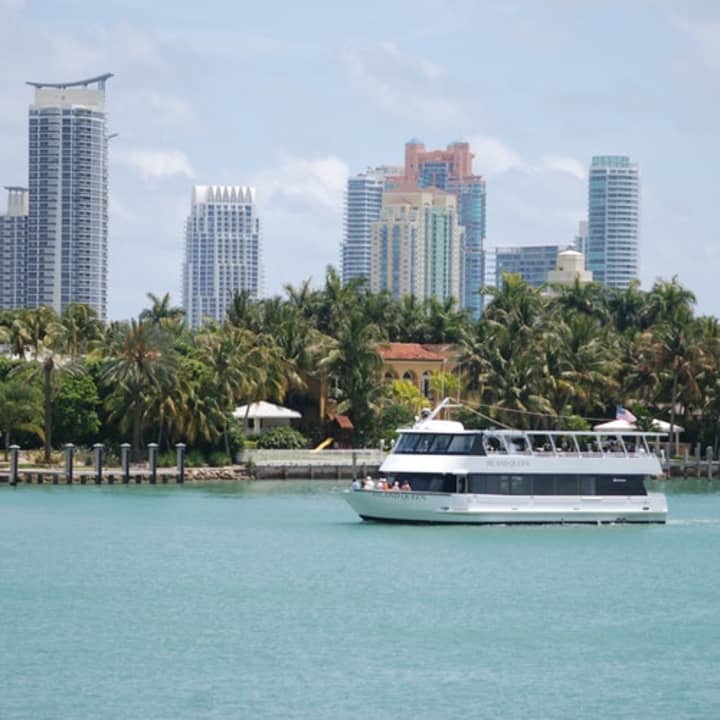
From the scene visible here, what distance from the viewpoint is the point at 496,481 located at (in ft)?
219

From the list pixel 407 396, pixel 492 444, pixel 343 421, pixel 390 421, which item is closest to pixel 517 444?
pixel 492 444

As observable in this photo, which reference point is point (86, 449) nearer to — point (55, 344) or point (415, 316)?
point (55, 344)

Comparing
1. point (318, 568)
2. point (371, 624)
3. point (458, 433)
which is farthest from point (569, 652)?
point (458, 433)

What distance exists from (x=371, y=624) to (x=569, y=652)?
18.2 ft

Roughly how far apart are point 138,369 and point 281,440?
42.6ft

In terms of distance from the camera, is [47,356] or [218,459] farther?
[218,459]

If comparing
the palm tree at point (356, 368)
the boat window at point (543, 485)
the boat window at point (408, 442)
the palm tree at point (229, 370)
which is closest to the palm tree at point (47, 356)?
the palm tree at point (229, 370)

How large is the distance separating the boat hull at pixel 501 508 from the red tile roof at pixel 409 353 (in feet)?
171

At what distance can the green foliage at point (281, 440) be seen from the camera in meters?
105

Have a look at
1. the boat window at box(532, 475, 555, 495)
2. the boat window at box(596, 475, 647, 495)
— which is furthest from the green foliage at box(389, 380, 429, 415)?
the boat window at box(532, 475, 555, 495)

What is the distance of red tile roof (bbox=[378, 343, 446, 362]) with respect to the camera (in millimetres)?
121938

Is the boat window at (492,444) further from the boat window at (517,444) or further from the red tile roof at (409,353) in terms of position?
the red tile roof at (409,353)

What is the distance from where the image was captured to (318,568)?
56.9 metres

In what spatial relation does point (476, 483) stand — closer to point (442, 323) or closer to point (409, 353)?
point (409, 353)
